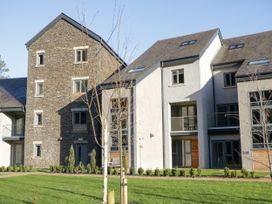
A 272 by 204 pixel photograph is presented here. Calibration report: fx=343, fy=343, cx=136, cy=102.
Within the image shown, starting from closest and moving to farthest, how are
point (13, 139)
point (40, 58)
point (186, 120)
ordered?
1. point (186, 120)
2. point (40, 58)
3. point (13, 139)

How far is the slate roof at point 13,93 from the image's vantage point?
33.1m

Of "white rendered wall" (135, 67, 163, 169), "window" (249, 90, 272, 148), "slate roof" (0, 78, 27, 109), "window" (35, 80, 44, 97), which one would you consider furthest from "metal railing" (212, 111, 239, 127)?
"slate roof" (0, 78, 27, 109)

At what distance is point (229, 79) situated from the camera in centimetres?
2811

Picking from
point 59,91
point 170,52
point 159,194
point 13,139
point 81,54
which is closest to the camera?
point 159,194

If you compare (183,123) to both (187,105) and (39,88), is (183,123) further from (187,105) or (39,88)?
(39,88)

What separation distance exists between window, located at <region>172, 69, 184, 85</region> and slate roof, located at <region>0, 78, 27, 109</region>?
1476 cm

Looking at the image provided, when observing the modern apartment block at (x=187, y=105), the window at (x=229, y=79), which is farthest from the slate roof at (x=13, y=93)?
the window at (x=229, y=79)

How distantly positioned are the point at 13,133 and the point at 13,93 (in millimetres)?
4652

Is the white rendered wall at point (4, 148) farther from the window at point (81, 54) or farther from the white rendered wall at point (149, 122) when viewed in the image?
the white rendered wall at point (149, 122)

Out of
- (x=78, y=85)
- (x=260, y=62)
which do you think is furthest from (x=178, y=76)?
(x=78, y=85)

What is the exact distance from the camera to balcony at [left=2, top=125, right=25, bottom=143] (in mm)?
32688

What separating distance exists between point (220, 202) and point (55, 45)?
993 inches

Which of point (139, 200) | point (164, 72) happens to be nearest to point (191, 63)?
point (164, 72)

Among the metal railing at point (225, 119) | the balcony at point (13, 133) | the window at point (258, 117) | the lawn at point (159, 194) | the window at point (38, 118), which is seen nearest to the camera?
the lawn at point (159, 194)
